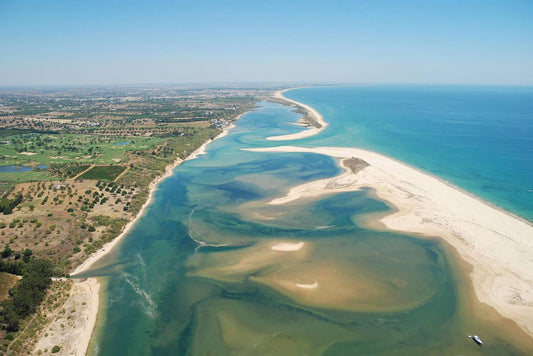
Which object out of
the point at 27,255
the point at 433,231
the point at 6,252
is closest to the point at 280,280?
the point at 433,231

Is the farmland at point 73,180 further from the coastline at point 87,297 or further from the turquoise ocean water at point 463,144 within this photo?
the turquoise ocean water at point 463,144

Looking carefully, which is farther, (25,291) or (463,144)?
(463,144)

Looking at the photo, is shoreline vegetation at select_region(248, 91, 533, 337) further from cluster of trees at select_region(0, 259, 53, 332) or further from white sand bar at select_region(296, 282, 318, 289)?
cluster of trees at select_region(0, 259, 53, 332)

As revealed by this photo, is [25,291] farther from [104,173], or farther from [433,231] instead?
[433,231]

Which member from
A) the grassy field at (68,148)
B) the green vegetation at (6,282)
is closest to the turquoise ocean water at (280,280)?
the green vegetation at (6,282)

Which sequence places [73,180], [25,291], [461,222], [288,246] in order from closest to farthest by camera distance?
[25,291] < [288,246] < [461,222] < [73,180]

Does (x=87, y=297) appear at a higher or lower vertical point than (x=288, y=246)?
lower

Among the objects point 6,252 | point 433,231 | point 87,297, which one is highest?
point 6,252

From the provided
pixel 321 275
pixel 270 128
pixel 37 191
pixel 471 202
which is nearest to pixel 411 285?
pixel 321 275

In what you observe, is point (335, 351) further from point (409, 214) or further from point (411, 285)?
point (409, 214)
